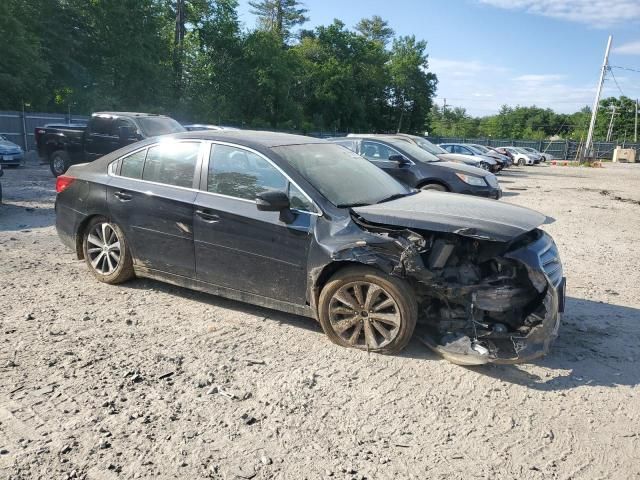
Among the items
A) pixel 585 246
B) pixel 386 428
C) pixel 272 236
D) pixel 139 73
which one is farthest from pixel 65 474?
pixel 139 73

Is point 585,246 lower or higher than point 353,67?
lower

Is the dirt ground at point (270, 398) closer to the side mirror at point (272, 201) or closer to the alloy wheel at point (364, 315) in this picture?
the alloy wheel at point (364, 315)

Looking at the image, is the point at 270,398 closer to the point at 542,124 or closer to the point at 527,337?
the point at 527,337

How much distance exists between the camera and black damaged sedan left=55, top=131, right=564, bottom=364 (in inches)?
152

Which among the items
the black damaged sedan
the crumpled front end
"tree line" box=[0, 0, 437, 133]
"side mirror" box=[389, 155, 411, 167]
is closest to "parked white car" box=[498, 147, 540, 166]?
"tree line" box=[0, 0, 437, 133]

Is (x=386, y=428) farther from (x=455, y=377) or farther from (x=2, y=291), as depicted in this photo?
(x=2, y=291)

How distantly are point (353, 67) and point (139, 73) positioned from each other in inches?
1236

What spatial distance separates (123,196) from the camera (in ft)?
17.1

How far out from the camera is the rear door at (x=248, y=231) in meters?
4.28

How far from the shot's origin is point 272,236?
434 centimetres

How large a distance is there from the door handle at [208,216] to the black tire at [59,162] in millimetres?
11863

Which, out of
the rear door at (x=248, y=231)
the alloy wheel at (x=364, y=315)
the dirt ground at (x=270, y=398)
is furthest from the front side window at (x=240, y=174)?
the dirt ground at (x=270, y=398)

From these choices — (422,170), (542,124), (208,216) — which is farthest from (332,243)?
(542,124)

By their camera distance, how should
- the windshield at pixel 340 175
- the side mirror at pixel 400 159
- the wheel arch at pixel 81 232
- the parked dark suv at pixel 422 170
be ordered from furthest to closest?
the side mirror at pixel 400 159, the parked dark suv at pixel 422 170, the wheel arch at pixel 81 232, the windshield at pixel 340 175
